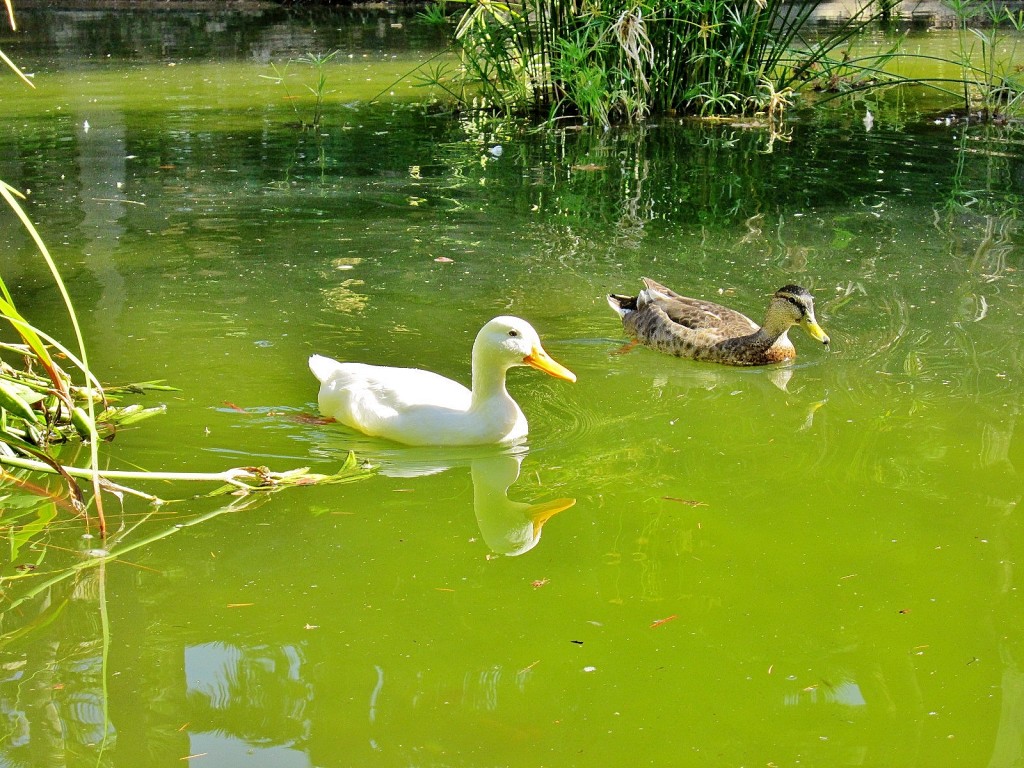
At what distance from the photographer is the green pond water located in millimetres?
Answer: 3461

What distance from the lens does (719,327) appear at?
6.66 metres

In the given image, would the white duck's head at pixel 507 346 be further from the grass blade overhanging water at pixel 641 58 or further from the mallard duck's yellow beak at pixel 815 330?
the grass blade overhanging water at pixel 641 58

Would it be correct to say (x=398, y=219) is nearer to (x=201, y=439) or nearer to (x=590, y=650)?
(x=201, y=439)

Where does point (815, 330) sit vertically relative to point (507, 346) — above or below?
below

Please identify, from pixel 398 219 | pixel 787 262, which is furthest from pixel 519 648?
pixel 398 219

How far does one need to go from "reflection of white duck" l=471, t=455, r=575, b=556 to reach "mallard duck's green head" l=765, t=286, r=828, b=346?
6.25 ft

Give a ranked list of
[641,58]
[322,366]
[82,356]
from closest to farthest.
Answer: [82,356] → [322,366] → [641,58]

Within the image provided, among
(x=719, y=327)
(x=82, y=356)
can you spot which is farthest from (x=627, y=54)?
(x=82, y=356)

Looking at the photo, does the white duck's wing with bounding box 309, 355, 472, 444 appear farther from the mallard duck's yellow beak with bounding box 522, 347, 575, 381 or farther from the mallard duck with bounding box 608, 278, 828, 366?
the mallard duck with bounding box 608, 278, 828, 366

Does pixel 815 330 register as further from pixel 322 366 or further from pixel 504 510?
pixel 322 366

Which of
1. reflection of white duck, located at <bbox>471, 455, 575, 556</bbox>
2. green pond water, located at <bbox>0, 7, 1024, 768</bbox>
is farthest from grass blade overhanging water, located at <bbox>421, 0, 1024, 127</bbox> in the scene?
reflection of white duck, located at <bbox>471, 455, 575, 556</bbox>

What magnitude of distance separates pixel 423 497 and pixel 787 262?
3.99 m

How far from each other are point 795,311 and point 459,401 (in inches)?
77.9

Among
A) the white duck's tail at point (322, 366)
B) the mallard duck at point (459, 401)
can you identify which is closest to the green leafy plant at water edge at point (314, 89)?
the white duck's tail at point (322, 366)
